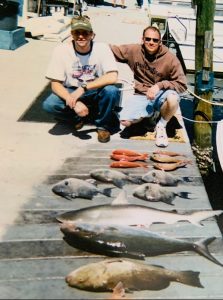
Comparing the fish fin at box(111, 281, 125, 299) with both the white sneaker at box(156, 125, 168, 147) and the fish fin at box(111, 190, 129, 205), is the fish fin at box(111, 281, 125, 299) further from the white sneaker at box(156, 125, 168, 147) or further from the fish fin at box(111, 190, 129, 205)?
the white sneaker at box(156, 125, 168, 147)

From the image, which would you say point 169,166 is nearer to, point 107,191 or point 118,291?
point 107,191

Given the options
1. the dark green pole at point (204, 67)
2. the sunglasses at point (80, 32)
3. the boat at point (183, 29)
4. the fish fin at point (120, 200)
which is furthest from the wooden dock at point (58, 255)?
the boat at point (183, 29)

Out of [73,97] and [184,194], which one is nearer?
[184,194]

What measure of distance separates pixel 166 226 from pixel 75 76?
7.79 ft

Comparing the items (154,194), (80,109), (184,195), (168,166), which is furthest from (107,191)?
(80,109)

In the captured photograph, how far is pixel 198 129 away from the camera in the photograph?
629 cm

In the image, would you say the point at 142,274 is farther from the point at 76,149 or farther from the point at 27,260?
the point at 76,149

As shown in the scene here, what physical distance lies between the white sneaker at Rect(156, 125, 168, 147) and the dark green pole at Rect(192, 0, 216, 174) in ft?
3.37

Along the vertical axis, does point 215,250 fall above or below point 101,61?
below

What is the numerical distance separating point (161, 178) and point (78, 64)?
1.73 metres

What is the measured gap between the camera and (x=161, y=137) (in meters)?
5.21

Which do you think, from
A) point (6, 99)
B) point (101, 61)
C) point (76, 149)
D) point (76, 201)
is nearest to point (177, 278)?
point (76, 201)

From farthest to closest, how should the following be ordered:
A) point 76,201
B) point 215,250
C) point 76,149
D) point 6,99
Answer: point 6,99 → point 76,149 → point 76,201 → point 215,250

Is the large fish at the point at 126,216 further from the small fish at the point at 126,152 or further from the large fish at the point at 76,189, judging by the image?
the small fish at the point at 126,152
